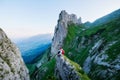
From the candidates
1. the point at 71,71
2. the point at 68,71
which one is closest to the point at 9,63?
the point at 68,71

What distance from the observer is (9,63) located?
128 metres

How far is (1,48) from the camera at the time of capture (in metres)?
133

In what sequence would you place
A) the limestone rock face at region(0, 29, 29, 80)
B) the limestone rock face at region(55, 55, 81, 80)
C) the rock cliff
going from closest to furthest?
the rock cliff < the limestone rock face at region(55, 55, 81, 80) < the limestone rock face at region(0, 29, 29, 80)

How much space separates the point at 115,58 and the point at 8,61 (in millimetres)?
66970

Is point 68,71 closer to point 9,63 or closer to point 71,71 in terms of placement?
point 71,71

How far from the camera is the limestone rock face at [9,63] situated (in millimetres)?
118863

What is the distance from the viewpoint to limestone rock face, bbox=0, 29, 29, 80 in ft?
390

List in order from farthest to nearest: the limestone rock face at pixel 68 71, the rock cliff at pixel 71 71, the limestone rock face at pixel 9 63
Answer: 1. the limestone rock face at pixel 9 63
2. the limestone rock face at pixel 68 71
3. the rock cliff at pixel 71 71

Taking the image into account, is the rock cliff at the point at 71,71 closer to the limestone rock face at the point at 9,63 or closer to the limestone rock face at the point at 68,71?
the limestone rock face at the point at 68,71

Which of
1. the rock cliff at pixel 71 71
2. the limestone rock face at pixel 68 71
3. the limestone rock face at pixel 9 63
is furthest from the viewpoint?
the limestone rock face at pixel 9 63

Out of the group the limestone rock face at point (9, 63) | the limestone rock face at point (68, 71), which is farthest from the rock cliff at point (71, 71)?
the limestone rock face at point (9, 63)

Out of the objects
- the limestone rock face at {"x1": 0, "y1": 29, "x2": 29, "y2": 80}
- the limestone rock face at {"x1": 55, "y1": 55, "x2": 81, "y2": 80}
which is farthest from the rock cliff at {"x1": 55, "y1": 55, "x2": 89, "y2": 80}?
the limestone rock face at {"x1": 0, "y1": 29, "x2": 29, "y2": 80}

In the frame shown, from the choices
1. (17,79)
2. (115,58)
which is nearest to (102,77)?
(115,58)

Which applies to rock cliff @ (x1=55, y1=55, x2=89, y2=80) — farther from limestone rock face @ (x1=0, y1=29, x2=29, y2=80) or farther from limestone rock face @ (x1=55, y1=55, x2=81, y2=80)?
limestone rock face @ (x1=0, y1=29, x2=29, y2=80)
